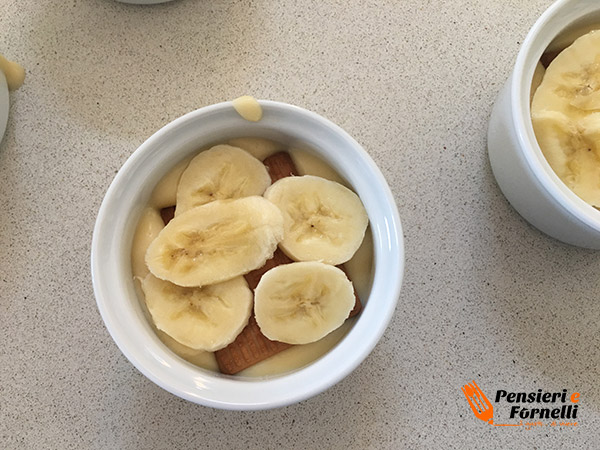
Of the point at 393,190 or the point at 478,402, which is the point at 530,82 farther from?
the point at 478,402

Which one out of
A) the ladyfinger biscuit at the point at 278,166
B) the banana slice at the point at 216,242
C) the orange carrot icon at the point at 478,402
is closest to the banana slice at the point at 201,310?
the banana slice at the point at 216,242

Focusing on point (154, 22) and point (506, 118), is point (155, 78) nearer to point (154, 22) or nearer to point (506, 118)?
point (154, 22)

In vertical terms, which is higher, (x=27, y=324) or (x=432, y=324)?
(x=432, y=324)

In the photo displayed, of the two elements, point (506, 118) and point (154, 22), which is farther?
point (154, 22)

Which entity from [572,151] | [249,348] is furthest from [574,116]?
[249,348]

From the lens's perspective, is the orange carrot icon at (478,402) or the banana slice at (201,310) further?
the orange carrot icon at (478,402)

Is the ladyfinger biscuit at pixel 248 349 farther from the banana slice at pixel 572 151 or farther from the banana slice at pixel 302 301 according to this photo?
the banana slice at pixel 572 151

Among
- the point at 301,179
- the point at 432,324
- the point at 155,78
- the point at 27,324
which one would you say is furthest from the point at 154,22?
the point at 432,324
